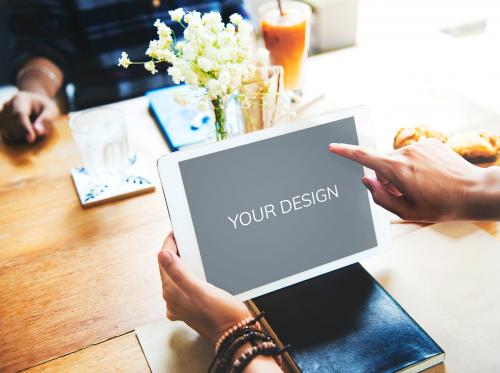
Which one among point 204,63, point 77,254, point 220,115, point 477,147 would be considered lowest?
point 77,254

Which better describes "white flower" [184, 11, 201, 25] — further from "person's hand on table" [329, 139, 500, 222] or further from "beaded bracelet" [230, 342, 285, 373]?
"beaded bracelet" [230, 342, 285, 373]

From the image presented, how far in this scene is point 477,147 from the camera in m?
1.08

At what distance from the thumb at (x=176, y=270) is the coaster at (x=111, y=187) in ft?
1.33

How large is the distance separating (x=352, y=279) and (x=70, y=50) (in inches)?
59.7

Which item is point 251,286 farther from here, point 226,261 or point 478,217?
point 478,217

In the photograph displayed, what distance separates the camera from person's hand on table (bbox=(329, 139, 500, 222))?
800 mm

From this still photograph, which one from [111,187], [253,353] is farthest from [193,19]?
[253,353]

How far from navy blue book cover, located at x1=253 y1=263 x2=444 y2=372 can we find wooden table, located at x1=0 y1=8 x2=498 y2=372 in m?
0.20

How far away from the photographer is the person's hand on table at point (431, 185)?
0.80 metres

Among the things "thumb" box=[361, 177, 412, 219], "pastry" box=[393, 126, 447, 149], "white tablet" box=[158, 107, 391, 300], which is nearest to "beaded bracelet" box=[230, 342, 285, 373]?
"white tablet" box=[158, 107, 391, 300]

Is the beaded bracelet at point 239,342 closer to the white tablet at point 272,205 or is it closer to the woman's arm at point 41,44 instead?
the white tablet at point 272,205

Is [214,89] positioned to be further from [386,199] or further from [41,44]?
[41,44]

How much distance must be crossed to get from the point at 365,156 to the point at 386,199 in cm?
8

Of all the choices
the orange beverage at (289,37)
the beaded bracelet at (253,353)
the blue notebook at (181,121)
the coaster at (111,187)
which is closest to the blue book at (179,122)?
the blue notebook at (181,121)
